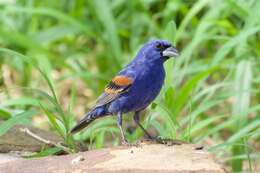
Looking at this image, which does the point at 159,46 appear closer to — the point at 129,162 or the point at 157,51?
the point at 157,51

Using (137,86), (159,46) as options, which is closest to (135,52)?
(159,46)

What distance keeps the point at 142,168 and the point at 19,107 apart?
3043 mm

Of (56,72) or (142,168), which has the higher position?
(56,72)

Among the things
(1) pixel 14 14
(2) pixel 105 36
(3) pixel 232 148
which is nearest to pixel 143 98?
(3) pixel 232 148

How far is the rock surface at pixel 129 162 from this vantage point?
3.68 m

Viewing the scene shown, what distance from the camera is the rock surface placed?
3680 mm

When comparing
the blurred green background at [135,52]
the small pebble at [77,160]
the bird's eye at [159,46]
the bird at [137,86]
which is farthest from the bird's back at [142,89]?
the small pebble at [77,160]

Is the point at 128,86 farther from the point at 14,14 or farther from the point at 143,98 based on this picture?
the point at 14,14

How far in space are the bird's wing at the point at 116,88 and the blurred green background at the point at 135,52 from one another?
0.25 metres

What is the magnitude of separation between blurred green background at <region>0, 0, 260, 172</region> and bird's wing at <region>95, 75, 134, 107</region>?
0.25m

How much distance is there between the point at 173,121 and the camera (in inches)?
179

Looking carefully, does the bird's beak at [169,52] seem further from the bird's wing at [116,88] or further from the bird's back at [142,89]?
the bird's wing at [116,88]

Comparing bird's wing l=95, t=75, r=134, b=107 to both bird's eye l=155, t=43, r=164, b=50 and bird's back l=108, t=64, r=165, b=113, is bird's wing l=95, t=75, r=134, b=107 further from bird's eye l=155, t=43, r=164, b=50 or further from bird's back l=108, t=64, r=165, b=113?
bird's eye l=155, t=43, r=164, b=50

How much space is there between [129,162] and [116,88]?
94 centimetres
